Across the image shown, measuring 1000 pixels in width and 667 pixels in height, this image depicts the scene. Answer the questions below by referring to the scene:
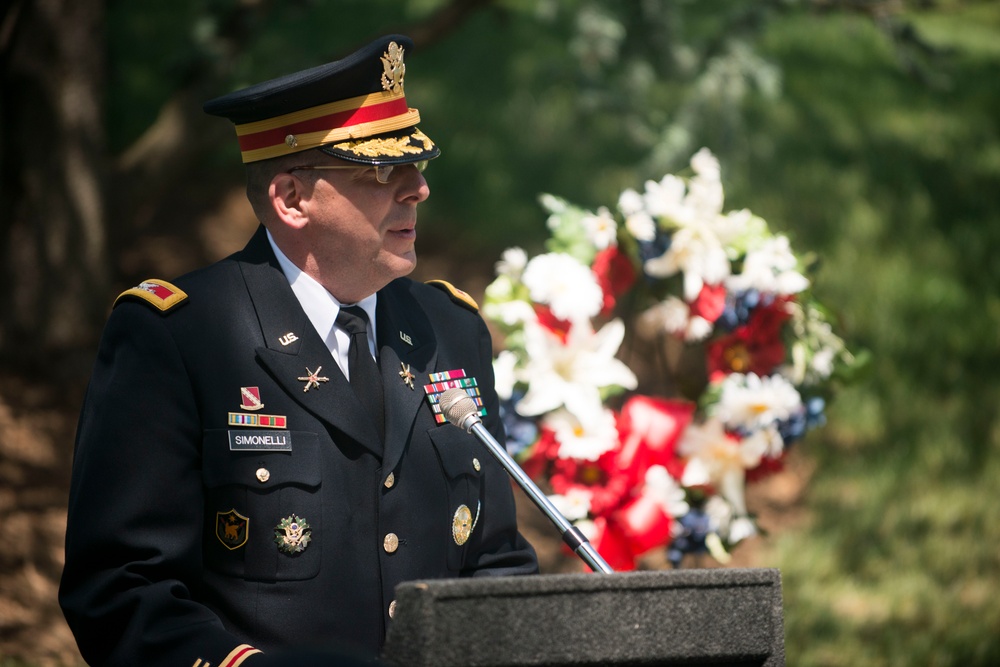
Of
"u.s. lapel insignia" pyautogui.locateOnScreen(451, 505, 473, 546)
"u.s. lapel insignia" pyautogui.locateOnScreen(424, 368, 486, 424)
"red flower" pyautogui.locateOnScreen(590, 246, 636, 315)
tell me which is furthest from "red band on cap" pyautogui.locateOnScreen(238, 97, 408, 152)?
"red flower" pyautogui.locateOnScreen(590, 246, 636, 315)

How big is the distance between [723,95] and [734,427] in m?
1.95

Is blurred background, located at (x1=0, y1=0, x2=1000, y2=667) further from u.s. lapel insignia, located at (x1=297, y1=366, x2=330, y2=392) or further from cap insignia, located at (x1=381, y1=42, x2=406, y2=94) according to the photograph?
u.s. lapel insignia, located at (x1=297, y1=366, x2=330, y2=392)

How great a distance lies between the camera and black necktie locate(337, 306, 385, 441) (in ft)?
7.66

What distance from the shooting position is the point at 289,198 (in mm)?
2305

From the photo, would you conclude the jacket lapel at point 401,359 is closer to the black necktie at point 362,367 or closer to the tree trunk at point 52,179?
the black necktie at point 362,367

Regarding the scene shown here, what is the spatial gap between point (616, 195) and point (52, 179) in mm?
3449

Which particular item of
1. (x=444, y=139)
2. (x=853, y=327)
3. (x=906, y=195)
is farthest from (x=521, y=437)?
(x=906, y=195)

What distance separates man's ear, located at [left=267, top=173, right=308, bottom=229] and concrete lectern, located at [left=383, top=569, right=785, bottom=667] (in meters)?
1.08

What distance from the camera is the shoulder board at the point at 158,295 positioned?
219 centimetres

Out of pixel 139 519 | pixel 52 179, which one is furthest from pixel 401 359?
pixel 52 179

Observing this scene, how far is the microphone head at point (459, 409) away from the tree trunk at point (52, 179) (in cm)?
429

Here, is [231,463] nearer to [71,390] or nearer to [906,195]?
[71,390]

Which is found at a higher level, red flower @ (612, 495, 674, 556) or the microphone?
the microphone

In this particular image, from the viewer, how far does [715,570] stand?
1.54 m
